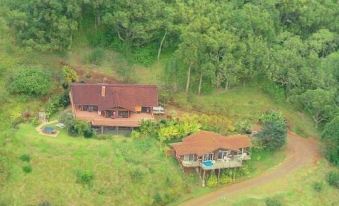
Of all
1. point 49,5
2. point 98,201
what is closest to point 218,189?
point 98,201

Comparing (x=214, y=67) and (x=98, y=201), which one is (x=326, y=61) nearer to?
(x=214, y=67)

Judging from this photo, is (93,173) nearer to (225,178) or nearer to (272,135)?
(225,178)

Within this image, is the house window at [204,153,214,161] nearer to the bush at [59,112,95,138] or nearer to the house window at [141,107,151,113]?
the house window at [141,107,151,113]

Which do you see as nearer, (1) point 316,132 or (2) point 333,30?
(1) point 316,132

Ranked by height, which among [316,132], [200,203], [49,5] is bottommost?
[200,203]

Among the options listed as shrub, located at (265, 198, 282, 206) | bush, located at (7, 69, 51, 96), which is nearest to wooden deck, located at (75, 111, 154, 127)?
bush, located at (7, 69, 51, 96)

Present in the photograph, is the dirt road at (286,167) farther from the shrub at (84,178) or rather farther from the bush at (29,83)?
the bush at (29,83)
